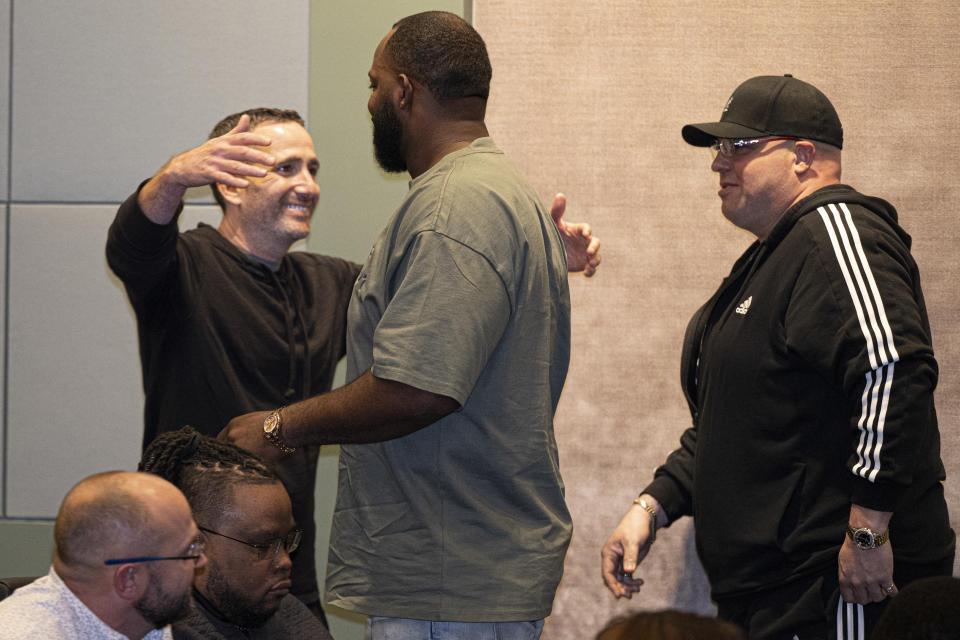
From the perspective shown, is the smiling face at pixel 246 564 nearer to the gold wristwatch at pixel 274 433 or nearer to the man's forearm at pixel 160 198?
the gold wristwatch at pixel 274 433

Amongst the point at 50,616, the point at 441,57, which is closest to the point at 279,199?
the point at 441,57

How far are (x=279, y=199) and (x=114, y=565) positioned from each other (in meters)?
1.18

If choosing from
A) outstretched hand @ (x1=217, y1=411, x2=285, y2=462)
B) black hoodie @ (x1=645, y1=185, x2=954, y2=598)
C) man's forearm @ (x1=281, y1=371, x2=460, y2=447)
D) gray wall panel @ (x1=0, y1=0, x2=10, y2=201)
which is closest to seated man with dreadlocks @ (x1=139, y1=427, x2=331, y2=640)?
outstretched hand @ (x1=217, y1=411, x2=285, y2=462)

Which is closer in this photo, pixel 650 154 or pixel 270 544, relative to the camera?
pixel 270 544

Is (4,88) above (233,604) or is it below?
above

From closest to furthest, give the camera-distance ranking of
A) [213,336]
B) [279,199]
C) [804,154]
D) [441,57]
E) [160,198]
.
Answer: [441,57], [160,198], [804,154], [213,336], [279,199]

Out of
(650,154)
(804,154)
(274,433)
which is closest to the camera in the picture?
(274,433)

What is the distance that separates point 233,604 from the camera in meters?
1.81

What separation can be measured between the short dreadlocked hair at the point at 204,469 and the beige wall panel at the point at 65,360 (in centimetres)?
111

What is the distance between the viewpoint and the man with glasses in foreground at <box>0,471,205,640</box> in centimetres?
148

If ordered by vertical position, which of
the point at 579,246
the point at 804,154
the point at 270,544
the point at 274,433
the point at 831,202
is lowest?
the point at 270,544

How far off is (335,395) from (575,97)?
1581mm

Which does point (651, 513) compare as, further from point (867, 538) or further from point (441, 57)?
point (441, 57)

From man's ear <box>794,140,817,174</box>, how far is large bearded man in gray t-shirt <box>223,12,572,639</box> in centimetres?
71
